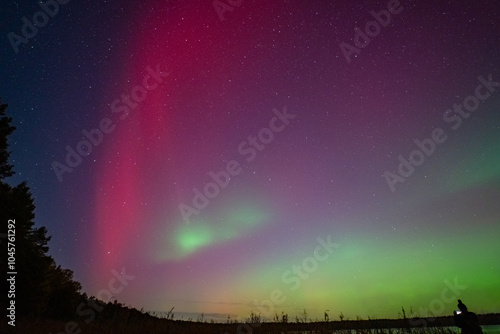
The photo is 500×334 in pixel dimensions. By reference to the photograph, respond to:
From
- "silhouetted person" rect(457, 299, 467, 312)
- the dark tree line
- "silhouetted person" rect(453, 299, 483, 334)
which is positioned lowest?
"silhouetted person" rect(453, 299, 483, 334)

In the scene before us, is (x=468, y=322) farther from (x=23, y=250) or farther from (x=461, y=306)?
(x=23, y=250)

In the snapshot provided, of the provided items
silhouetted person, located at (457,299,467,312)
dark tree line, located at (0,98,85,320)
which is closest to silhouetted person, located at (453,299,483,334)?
silhouetted person, located at (457,299,467,312)

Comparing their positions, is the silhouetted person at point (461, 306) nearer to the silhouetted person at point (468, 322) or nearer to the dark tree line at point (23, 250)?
the silhouetted person at point (468, 322)

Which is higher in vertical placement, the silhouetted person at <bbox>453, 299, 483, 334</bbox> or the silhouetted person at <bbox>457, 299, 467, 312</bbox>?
the silhouetted person at <bbox>457, 299, 467, 312</bbox>

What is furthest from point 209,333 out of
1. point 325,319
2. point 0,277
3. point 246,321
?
Result: point 0,277

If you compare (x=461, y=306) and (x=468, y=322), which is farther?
(x=461, y=306)

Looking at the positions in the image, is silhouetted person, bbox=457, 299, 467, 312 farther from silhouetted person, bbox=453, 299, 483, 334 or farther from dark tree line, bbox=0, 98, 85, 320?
dark tree line, bbox=0, 98, 85, 320

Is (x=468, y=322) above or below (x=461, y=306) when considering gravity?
below

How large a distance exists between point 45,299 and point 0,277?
17.3 ft

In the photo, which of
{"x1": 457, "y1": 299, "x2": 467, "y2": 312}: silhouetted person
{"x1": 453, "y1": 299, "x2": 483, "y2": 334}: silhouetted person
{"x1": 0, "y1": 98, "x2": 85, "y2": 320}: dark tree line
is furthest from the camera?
{"x1": 0, "y1": 98, "x2": 85, "y2": 320}: dark tree line

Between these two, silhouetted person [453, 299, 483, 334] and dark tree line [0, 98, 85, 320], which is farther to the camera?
dark tree line [0, 98, 85, 320]

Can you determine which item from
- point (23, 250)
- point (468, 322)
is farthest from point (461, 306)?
point (23, 250)

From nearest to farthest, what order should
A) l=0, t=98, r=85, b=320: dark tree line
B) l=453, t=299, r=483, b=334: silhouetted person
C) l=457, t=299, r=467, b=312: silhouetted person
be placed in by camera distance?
l=453, t=299, r=483, b=334: silhouetted person, l=457, t=299, r=467, b=312: silhouetted person, l=0, t=98, r=85, b=320: dark tree line

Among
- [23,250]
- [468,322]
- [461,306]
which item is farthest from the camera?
[23,250]
